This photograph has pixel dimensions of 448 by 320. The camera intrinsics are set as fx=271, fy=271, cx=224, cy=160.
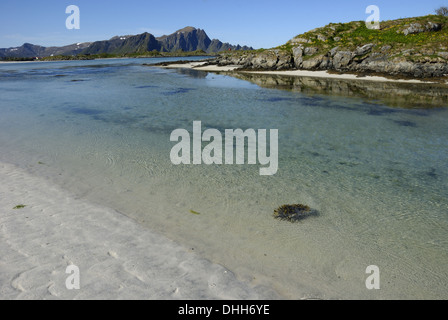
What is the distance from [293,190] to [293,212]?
1721 millimetres

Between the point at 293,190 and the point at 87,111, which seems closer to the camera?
the point at 293,190

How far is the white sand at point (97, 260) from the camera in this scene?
17.9ft

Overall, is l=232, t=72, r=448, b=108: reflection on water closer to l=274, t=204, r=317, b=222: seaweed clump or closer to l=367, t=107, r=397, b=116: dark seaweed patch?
l=367, t=107, r=397, b=116: dark seaweed patch

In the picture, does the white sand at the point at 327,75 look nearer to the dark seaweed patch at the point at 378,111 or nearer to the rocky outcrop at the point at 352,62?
the rocky outcrop at the point at 352,62

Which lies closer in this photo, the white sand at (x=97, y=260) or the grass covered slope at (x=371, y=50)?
the white sand at (x=97, y=260)

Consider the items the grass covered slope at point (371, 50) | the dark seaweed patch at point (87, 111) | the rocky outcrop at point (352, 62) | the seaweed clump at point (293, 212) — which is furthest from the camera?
the grass covered slope at point (371, 50)

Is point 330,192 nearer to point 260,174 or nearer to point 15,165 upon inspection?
point 260,174

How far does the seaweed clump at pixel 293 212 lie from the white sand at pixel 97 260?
3061 mm

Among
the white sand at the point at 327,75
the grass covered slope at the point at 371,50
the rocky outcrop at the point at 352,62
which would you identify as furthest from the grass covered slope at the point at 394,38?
the white sand at the point at 327,75

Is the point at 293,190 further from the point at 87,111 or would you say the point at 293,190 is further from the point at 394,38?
the point at 394,38

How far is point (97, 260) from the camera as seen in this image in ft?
20.7

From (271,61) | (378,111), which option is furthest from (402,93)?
(271,61)

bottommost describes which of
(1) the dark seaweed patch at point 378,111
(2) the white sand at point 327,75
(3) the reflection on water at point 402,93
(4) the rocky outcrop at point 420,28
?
(1) the dark seaweed patch at point 378,111

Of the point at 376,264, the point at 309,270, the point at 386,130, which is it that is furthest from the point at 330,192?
the point at 386,130
